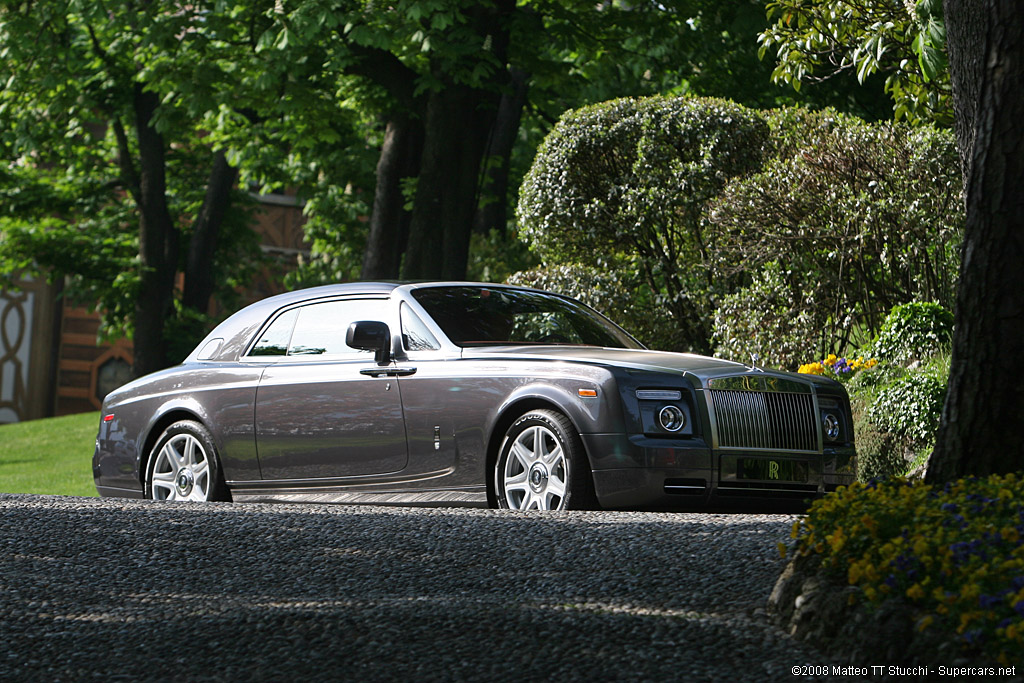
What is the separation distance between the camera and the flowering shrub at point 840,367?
1185 centimetres

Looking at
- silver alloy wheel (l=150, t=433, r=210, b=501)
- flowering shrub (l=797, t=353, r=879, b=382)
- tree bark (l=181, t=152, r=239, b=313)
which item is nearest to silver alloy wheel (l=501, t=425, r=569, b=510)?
silver alloy wheel (l=150, t=433, r=210, b=501)

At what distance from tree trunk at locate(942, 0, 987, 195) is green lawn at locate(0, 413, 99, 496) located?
12.4 meters

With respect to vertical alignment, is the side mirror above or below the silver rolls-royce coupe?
above

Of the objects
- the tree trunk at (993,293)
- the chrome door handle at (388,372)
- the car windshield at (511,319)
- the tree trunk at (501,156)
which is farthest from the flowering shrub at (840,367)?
the tree trunk at (501,156)

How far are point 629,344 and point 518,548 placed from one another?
3360mm

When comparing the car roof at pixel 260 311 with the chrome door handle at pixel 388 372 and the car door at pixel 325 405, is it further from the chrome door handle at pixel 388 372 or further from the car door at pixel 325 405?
the chrome door handle at pixel 388 372

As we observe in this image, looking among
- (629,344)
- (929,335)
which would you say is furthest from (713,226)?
(629,344)

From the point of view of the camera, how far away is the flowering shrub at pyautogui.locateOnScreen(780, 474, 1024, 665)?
388 centimetres

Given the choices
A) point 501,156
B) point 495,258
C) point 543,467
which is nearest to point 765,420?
point 543,467

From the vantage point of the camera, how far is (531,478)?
7523 millimetres

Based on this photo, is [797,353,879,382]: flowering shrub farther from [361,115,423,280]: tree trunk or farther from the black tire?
[361,115,423,280]: tree trunk

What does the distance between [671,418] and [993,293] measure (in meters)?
2.14

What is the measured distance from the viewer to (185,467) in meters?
9.35

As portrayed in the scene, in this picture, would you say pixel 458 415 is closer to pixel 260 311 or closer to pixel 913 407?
pixel 260 311
